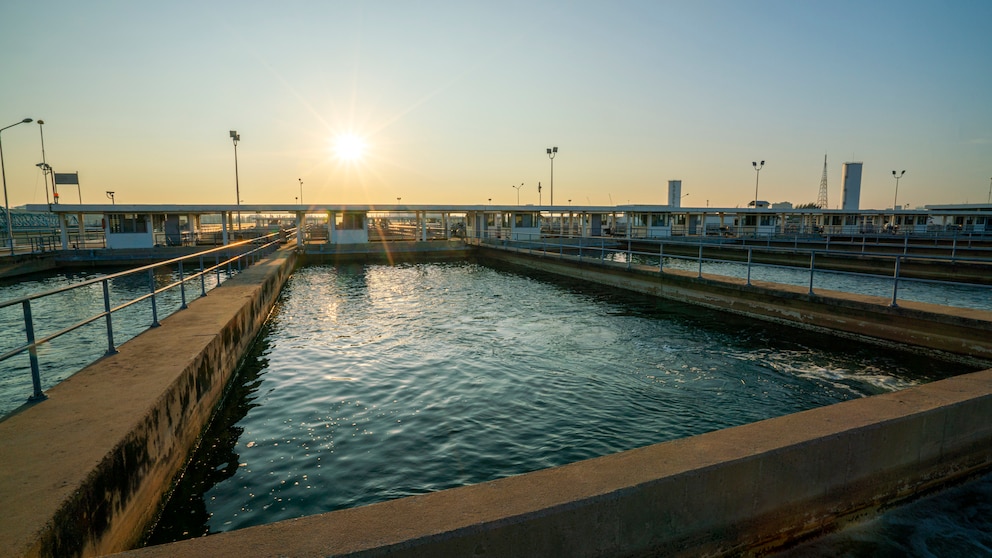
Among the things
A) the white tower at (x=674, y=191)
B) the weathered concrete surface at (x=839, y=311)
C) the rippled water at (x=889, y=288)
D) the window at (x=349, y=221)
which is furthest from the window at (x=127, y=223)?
the white tower at (x=674, y=191)

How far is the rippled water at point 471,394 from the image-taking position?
17.0 ft

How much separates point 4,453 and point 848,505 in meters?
6.59

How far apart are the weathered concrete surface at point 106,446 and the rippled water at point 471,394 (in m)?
0.46

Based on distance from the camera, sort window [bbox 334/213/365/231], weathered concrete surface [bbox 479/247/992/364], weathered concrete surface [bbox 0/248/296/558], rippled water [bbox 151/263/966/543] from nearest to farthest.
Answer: weathered concrete surface [bbox 0/248/296/558]
rippled water [bbox 151/263/966/543]
weathered concrete surface [bbox 479/247/992/364]
window [bbox 334/213/365/231]

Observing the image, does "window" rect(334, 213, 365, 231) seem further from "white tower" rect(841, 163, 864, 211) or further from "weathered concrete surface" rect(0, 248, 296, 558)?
"white tower" rect(841, 163, 864, 211)

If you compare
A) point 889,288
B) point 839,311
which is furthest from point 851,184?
Result: point 839,311

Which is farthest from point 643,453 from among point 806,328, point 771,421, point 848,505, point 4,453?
point 806,328

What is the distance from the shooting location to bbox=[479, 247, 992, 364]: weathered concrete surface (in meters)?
9.27

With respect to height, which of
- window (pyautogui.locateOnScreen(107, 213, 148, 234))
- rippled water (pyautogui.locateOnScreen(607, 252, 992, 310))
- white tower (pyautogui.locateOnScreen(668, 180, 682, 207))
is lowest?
rippled water (pyautogui.locateOnScreen(607, 252, 992, 310))

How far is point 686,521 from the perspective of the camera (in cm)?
342

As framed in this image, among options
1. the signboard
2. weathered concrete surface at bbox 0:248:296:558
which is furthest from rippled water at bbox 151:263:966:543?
the signboard

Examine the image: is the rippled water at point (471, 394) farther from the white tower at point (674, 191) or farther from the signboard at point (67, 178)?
the white tower at point (674, 191)

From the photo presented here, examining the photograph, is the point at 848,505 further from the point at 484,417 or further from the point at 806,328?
the point at 806,328

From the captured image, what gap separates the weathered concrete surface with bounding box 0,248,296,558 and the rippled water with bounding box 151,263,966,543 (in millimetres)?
463
